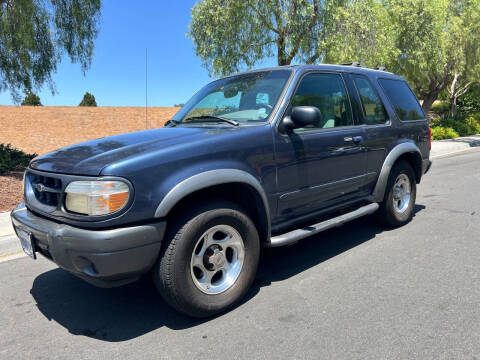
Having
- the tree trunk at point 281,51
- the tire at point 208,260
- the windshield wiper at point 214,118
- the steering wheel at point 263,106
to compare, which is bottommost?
the tire at point 208,260

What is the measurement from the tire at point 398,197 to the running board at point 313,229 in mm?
480

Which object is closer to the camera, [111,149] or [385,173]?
[111,149]

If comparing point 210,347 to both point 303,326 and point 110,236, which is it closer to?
point 303,326

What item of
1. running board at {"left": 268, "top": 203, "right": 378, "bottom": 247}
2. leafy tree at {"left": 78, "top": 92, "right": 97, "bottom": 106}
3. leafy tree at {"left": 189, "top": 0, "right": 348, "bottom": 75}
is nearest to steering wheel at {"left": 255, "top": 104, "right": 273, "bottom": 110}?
running board at {"left": 268, "top": 203, "right": 378, "bottom": 247}

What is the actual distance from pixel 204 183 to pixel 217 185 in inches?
8.3

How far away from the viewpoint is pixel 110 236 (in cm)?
241

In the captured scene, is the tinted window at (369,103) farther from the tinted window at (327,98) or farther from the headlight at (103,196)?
the headlight at (103,196)

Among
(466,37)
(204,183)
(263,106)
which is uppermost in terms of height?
(466,37)

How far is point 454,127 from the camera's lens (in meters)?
21.2

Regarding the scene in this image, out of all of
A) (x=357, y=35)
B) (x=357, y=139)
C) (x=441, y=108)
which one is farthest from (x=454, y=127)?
(x=357, y=139)

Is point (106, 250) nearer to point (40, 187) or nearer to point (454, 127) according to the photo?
point (40, 187)

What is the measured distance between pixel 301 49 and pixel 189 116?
11.4 meters

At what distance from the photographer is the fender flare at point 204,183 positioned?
2.57m

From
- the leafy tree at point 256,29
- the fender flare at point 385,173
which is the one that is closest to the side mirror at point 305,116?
the fender flare at point 385,173
